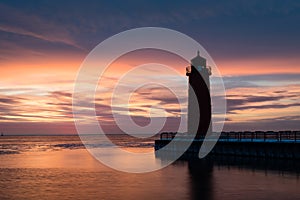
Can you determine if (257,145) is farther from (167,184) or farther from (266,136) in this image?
(167,184)

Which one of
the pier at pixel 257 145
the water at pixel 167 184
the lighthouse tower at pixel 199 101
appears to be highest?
the lighthouse tower at pixel 199 101

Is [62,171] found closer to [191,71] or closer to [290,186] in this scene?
[290,186]

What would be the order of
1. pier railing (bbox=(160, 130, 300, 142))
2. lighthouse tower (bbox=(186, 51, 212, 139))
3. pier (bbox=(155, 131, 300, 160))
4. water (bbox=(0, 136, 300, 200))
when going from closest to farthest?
1. water (bbox=(0, 136, 300, 200))
2. pier (bbox=(155, 131, 300, 160))
3. pier railing (bbox=(160, 130, 300, 142))
4. lighthouse tower (bbox=(186, 51, 212, 139))

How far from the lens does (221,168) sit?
33.2 m

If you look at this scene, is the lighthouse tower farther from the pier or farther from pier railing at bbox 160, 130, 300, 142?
pier railing at bbox 160, 130, 300, 142

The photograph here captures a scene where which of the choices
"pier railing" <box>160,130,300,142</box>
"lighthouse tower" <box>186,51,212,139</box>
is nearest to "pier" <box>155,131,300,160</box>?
"pier railing" <box>160,130,300,142</box>

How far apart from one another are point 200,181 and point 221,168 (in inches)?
284

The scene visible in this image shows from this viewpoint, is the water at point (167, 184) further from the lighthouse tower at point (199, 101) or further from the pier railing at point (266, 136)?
the lighthouse tower at point (199, 101)

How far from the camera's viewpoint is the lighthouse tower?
49469mm

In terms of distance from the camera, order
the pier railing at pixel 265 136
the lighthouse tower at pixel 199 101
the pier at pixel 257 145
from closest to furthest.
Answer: the pier at pixel 257 145, the pier railing at pixel 265 136, the lighthouse tower at pixel 199 101

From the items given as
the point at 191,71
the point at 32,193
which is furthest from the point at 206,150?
the point at 32,193

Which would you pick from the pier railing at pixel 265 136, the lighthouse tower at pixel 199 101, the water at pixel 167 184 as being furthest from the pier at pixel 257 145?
the water at pixel 167 184

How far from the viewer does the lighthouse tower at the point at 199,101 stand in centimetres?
4947

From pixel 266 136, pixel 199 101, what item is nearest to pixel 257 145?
pixel 266 136
